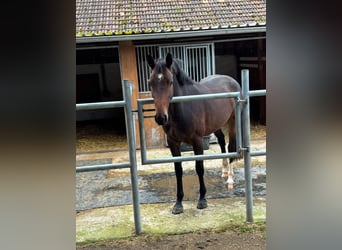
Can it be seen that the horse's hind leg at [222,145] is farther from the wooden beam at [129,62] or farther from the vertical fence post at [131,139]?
the wooden beam at [129,62]

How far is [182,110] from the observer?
2.49 metres

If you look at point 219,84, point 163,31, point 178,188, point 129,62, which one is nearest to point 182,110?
point 178,188

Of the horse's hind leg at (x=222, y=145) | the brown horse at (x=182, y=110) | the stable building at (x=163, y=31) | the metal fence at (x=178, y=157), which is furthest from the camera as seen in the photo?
the stable building at (x=163, y=31)

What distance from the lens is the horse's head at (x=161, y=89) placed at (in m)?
2.16

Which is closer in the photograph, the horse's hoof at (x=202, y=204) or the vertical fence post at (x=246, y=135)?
the vertical fence post at (x=246, y=135)

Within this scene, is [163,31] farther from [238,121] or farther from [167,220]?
[167,220]

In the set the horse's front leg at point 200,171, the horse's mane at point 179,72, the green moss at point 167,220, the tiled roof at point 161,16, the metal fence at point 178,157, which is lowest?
the green moss at point 167,220

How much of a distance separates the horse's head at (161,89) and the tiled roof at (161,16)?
7.51ft

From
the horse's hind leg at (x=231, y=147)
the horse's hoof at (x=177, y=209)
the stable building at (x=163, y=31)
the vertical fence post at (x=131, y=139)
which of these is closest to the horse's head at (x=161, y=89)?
the vertical fence post at (x=131, y=139)

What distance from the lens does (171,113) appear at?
2.45m
